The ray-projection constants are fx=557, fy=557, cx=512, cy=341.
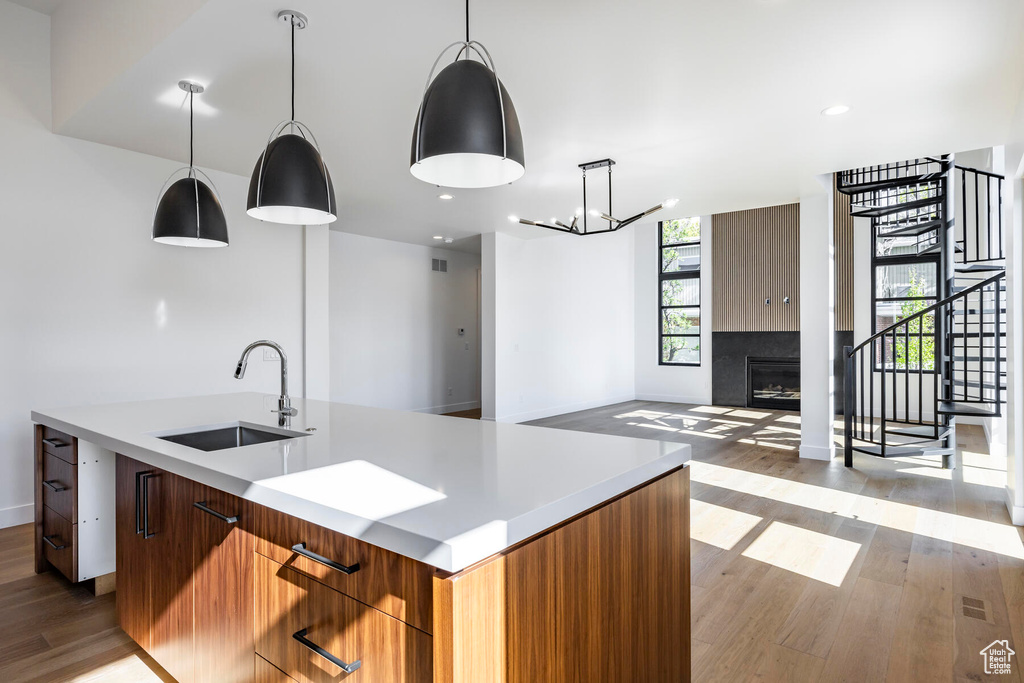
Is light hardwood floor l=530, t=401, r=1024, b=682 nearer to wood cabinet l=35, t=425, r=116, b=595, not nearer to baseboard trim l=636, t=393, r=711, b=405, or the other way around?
wood cabinet l=35, t=425, r=116, b=595

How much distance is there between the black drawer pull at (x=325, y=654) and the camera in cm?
112

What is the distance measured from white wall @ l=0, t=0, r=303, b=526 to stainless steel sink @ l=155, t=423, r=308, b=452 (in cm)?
217

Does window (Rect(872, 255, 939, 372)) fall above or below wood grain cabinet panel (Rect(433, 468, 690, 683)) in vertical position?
above

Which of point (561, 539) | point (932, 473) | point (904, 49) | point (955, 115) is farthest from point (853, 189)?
point (561, 539)

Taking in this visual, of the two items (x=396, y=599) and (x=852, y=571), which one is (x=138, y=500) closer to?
(x=396, y=599)

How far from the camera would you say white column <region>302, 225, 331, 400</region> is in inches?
197

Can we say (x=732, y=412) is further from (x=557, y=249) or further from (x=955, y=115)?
(x=955, y=115)

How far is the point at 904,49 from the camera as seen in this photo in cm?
257

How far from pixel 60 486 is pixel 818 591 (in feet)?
11.5

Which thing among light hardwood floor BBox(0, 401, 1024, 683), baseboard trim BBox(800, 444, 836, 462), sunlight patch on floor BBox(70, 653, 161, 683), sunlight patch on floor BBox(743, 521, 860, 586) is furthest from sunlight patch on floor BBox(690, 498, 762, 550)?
sunlight patch on floor BBox(70, 653, 161, 683)

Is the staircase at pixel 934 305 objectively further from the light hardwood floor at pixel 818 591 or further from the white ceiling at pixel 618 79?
the white ceiling at pixel 618 79

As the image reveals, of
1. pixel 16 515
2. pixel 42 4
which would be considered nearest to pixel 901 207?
pixel 42 4

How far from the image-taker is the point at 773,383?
9148 millimetres

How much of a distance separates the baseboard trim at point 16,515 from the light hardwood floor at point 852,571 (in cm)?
404
